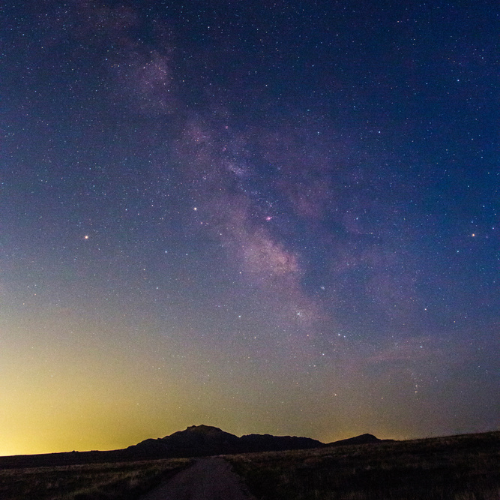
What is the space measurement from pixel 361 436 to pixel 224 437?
63.4 m

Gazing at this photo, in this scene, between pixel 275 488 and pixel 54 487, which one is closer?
pixel 275 488

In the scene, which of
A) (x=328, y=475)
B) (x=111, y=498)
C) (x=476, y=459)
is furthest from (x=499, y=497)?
(x=111, y=498)

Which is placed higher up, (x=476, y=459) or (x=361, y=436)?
(x=476, y=459)

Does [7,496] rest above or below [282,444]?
above

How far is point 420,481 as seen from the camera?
1424 cm

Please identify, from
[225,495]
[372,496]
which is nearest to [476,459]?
[372,496]

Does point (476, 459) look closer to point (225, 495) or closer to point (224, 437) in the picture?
point (225, 495)

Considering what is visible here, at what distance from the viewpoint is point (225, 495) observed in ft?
43.7

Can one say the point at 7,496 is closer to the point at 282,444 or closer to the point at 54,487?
the point at 54,487

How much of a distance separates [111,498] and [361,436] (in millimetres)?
179003

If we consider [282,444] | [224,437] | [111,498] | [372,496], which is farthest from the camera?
[224,437]

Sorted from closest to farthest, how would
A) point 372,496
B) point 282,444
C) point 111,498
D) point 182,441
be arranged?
point 372,496, point 111,498, point 182,441, point 282,444

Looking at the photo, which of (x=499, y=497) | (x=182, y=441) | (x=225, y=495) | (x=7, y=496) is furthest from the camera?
(x=182, y=441)

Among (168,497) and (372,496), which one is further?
(168,497)
